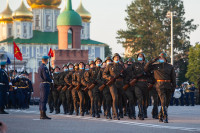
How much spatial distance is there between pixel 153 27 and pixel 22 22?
61.6 m

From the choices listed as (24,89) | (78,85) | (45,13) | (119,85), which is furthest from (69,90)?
(45,13)

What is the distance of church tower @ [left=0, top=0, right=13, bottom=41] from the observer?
14381 centimetres

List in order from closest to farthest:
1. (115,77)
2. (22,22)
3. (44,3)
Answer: (115,77), (44,3), (22,22)

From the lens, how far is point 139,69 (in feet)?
65.8

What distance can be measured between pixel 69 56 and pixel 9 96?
147 feet

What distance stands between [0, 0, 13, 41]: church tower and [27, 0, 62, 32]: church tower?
5632 millimetres

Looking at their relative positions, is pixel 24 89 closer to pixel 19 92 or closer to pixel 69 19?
pixel 19 92

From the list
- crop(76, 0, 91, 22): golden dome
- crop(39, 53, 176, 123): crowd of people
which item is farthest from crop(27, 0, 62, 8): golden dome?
crop(39, 53, 176, 123): crowd of people

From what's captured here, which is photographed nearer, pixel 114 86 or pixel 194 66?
pixel 114 86

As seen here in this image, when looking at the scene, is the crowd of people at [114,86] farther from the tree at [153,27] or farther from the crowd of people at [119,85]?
the tree at [153,27]

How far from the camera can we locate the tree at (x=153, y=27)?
273ft

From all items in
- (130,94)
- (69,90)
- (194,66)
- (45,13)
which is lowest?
(130,94)

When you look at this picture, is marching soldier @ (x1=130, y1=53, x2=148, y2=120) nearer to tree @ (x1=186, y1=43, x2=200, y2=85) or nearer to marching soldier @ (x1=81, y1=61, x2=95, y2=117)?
marching soldier @ (x1=81, y1=61, x2=95, y2=117)

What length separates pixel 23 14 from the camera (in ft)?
447
